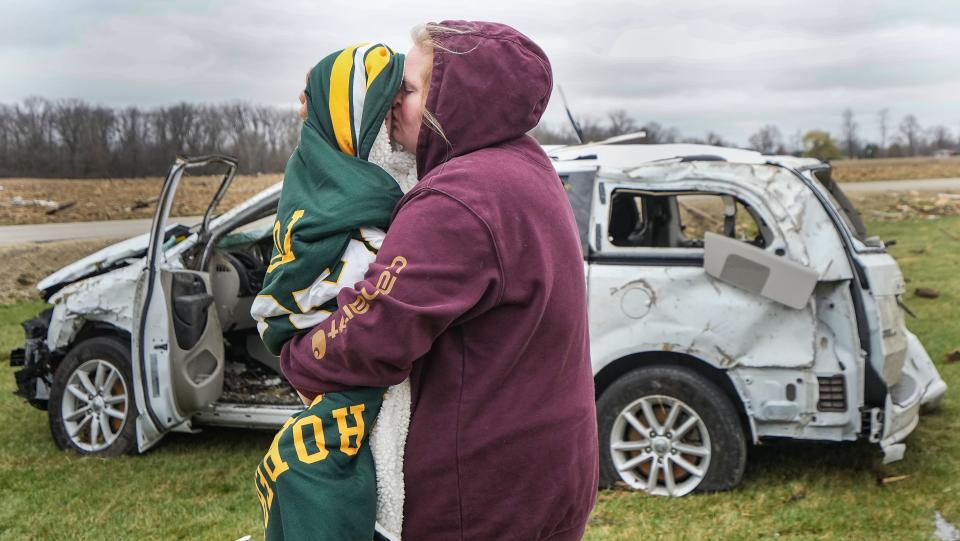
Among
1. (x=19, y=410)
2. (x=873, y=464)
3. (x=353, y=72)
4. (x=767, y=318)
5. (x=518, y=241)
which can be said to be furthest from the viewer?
(x=19, y=410)

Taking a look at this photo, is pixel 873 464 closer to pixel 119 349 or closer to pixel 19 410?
pixel 119 349

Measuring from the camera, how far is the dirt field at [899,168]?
95.7 ft

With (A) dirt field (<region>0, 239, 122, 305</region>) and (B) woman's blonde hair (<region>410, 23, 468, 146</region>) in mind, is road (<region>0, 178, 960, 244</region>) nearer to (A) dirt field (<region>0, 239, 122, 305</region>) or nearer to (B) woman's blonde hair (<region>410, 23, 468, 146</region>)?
(A) dirt field (<region>0, 239, 122, 305</region>)

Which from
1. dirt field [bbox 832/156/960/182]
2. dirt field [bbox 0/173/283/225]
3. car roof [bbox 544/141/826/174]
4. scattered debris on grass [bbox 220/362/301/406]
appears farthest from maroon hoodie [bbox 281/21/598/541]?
dirt field [bbox 832/156/960/182]

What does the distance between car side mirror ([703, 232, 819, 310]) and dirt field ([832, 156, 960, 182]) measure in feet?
78.8

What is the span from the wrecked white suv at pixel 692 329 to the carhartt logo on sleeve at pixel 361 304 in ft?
11.6

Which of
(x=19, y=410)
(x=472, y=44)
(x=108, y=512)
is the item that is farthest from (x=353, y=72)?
(x=19, y=410)

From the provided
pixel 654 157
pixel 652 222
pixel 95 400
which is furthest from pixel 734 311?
pixel 95 400

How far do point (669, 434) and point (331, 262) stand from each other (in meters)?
3.71

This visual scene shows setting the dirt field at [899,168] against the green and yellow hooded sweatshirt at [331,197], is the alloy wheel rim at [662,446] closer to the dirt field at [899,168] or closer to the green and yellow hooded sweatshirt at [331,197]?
the green and yellow hooded sweatshirt at [331,197]

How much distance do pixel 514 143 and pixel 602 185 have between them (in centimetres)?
356

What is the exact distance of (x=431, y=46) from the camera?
1605 mm

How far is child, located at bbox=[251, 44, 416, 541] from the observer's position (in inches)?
60.4

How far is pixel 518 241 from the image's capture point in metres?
1.52
